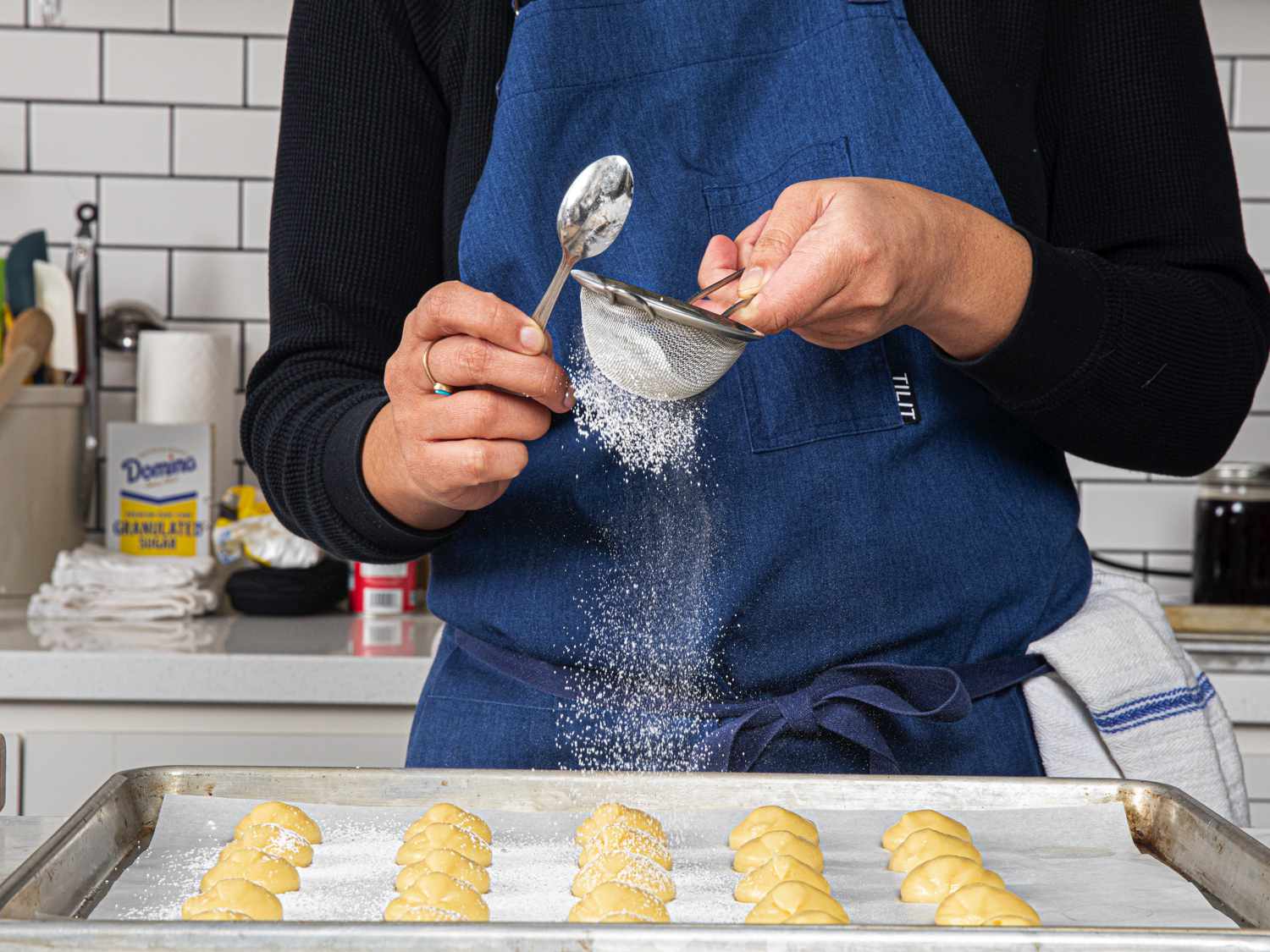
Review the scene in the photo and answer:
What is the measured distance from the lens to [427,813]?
71 centimetres

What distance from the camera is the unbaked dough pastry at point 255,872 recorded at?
0.67 meters

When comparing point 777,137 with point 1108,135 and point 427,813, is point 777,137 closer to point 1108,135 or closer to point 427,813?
point 1108,135

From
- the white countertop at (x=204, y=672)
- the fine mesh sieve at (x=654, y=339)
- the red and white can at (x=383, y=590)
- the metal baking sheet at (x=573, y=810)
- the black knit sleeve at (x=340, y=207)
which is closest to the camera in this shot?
the metal baking sheet at (x=573, y=810)

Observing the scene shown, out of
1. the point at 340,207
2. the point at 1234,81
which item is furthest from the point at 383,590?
the point at 1234,81

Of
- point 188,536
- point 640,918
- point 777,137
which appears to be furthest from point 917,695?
point 188,536

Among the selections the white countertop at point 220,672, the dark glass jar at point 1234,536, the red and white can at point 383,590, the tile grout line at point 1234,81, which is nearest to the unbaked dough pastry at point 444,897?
the white countertop at point 220,672

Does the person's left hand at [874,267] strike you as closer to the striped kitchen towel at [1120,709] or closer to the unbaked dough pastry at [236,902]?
the striped kitchen towel at [1120,709]

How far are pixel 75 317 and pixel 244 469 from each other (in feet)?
0.98

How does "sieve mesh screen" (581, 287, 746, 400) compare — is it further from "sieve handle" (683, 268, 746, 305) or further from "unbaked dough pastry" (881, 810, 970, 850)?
"unbaked dough pastry" (881, 810, 970, 850)

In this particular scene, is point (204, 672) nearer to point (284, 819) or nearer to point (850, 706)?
point (284, 819)

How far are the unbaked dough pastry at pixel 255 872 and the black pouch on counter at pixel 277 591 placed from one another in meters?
0.92

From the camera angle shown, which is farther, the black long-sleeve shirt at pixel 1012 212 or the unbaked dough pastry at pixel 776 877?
the black long-sleeve shirt at pixel 1012 212

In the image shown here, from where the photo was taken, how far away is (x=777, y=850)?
2.23 feet

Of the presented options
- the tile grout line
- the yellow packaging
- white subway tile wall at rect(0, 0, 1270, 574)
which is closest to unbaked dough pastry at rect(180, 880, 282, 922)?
the yellow packaging
